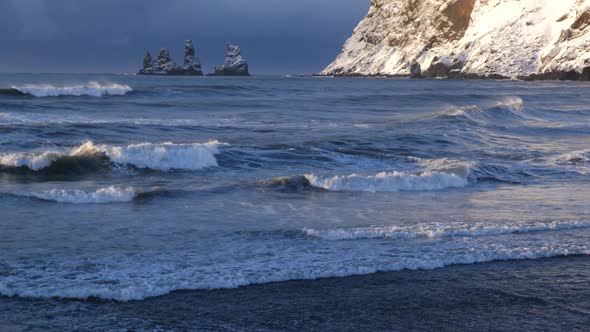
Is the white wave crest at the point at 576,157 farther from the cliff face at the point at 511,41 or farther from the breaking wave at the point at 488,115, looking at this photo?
the cliff face at the point at 511,41

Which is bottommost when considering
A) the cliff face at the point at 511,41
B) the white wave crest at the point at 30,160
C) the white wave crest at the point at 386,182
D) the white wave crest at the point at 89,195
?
the white wave crest at the point at 386,182

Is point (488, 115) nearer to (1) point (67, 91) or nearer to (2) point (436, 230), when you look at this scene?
(2) point (436, 230)

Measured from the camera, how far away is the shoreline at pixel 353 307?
6324 mm

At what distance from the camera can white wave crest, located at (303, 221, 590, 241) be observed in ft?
31.8

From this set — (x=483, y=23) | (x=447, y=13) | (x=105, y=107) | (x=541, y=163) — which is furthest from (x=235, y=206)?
(x=447, y=13)

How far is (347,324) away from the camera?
6391 mm

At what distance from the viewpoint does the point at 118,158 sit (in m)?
16.7

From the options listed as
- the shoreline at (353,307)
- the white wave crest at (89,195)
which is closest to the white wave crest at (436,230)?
the shoreline at (353,307)

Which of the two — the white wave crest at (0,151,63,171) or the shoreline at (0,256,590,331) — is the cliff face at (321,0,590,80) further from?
the shoreline at (0,256,590,331)

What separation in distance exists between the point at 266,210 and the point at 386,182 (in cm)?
368

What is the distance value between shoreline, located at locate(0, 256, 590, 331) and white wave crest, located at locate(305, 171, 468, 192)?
632 centimetres

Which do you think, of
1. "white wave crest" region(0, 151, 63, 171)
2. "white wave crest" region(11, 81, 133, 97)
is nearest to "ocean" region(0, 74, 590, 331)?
"white wave crest" region(0, 151, 63, 171)

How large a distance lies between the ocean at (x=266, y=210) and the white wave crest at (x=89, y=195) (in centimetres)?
4

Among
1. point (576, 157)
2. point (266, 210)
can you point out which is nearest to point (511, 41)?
point (576, 157)
